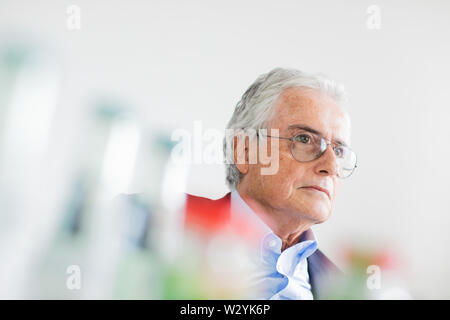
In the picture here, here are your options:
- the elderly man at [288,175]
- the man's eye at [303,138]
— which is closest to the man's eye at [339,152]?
the elderly man at [288,175]

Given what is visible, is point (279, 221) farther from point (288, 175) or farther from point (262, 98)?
point (262, 98)

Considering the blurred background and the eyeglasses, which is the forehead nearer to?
the eyeglasses

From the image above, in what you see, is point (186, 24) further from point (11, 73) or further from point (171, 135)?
point (11, 73)

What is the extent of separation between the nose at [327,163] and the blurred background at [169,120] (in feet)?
0.57

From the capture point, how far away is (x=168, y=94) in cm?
179

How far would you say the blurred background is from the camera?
1.71 meters

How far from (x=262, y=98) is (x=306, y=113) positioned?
0.17 m

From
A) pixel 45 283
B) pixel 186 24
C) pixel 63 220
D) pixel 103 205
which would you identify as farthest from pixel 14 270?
pixel 186 24

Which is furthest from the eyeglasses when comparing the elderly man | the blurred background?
the blurred background

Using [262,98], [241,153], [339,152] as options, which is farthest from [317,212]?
[262,98]

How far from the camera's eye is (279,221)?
1689 mm

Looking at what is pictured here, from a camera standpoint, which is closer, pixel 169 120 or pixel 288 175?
pixel 288 175

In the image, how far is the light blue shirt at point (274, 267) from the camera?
1686mm
